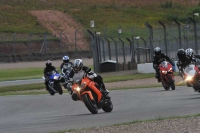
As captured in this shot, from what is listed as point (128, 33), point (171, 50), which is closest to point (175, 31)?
point (171, 50)

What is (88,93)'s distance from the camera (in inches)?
639

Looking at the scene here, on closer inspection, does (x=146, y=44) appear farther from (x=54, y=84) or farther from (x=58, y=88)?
(x=58, y=88)

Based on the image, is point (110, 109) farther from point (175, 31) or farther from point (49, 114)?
point (175, 31)

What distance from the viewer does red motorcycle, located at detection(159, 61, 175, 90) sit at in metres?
24.5

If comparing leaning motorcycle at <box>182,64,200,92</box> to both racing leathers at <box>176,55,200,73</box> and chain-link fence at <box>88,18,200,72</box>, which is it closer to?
racing leathers at <box>176,55,200,73</box>

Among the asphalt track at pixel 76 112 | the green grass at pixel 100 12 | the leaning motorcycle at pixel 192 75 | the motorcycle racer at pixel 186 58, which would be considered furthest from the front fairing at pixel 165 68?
the green grass at pixel 100 12

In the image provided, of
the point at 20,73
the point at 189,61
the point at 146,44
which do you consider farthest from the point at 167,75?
the point at 20,73

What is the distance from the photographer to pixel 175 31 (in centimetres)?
4144

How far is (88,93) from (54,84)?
39.0 feet

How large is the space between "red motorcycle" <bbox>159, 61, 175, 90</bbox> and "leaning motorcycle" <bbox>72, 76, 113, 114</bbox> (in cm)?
806

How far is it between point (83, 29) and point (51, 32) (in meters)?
4.99

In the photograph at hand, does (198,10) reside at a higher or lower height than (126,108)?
higher

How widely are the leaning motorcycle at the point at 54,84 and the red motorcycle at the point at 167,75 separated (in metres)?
4.77

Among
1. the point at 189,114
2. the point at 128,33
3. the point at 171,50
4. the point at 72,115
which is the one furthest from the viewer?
the point at 128,33
